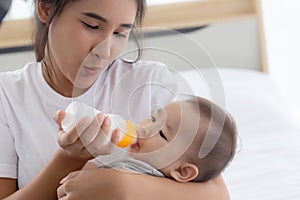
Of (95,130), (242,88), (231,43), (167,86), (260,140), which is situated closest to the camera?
(95,130)

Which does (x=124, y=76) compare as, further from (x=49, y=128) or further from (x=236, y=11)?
(x=236, y=11)

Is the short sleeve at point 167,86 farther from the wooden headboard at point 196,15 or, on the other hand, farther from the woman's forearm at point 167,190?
the wooden headboard at point 196,15

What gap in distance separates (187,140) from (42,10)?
1.39 feet

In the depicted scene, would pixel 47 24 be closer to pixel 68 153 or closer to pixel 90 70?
pixel 90 70

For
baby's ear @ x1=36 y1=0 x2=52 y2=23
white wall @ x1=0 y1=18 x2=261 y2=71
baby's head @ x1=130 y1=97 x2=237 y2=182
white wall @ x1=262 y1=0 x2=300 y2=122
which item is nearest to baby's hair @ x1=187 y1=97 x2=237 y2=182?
baby's head @ x1=130 y1=97 x2=237 y2=182

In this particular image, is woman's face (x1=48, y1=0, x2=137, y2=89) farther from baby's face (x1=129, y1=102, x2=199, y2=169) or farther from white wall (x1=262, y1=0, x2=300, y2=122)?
white wall (x1=262, y1=0, x2=300, y2=122)

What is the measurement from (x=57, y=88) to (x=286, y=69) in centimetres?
166

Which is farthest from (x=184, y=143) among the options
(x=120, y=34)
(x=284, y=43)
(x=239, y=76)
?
(x=284, y=43)

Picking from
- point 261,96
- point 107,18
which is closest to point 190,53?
point 107,18

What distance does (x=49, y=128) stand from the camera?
43.4 inches

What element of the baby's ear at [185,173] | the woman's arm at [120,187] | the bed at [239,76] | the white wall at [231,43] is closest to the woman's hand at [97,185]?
the woman's arm at [120,187]

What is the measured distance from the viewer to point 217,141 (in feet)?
3.10

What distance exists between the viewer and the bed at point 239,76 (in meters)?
0.97

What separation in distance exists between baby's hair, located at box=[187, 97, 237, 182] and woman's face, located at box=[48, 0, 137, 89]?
187 mm
